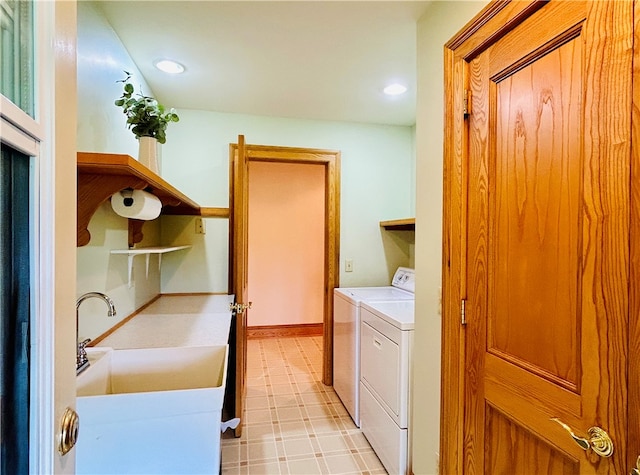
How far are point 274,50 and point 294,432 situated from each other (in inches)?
93.1

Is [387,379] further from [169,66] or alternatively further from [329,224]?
[169,66]

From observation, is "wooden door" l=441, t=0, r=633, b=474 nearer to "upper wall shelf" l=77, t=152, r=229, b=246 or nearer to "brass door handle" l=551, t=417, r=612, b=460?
"brass door handle" l=551, t=417, r=612, b=460

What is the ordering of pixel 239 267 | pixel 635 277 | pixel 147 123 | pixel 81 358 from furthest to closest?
pixel 239 267 < pixel 147 123 < pixel 81 358 < pixel 635 277

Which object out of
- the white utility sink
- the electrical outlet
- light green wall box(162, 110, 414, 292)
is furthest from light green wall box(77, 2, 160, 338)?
the electrical outlet

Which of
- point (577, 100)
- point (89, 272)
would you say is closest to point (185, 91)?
point (89, 272)

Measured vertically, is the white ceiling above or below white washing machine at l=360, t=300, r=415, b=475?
above

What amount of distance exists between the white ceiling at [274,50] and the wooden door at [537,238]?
583 millimetres

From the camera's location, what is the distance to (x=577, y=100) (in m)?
0.89

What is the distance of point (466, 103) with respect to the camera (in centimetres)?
128

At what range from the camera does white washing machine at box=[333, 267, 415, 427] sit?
7.98 ft

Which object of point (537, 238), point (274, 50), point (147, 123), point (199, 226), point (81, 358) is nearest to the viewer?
point (537, 238)

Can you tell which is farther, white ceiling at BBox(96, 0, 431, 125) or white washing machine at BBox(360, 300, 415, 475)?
white washing machine at BBox(360, 300, 415, 475)

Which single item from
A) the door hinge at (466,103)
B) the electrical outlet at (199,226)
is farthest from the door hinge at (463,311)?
the electrical outlet at (199,226)

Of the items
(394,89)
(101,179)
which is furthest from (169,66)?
(394,89)
